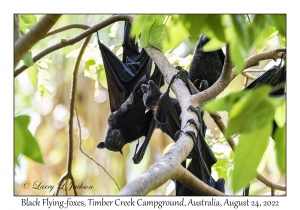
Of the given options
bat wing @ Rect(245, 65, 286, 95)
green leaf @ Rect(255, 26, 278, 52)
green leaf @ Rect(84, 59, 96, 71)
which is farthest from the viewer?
green leaf @ Rect(84, 59, 96, 71)

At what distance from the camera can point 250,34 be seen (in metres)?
1.15

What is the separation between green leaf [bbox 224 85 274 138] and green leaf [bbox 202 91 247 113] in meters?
0.02

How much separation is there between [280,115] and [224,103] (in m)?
0.26

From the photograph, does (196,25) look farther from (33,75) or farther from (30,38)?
(33,75)

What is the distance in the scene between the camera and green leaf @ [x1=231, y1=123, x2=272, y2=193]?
1181mm

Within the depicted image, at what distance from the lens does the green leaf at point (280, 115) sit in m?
1.30

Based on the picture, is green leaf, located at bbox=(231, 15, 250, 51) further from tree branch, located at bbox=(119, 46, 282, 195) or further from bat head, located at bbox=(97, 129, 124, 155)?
bat head, located at bbox=(97, 129, 124, 155)

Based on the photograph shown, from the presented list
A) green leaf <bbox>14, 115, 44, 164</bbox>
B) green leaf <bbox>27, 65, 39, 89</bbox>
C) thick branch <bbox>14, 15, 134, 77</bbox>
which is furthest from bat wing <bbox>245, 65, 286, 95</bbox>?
green leaf <bbox>14, 115, 44, 164</bbox>

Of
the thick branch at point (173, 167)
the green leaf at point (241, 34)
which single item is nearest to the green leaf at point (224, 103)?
the green leaf at point (241, 34)

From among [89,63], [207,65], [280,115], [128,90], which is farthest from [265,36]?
[89,63]

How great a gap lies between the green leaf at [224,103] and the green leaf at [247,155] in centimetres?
10

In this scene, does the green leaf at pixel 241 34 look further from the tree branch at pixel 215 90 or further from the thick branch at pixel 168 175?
the tree branch at pixel 215 90
